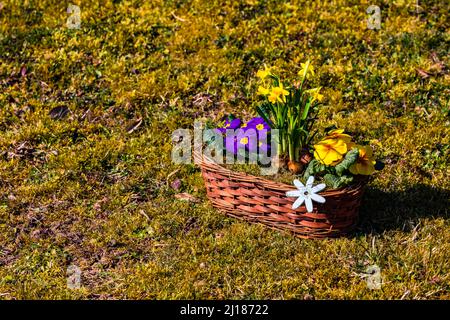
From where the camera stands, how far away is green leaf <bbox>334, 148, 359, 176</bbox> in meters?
4.52

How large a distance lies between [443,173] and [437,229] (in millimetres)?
758

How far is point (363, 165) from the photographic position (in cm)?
459

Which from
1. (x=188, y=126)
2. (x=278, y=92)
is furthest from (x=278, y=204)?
(x=188, y=126)

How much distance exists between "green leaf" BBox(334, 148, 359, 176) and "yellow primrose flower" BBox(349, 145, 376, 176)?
0.18 feet

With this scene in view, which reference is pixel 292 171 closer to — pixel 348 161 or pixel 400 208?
pixel 348 161

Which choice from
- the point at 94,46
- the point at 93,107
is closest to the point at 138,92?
the point at 93,107

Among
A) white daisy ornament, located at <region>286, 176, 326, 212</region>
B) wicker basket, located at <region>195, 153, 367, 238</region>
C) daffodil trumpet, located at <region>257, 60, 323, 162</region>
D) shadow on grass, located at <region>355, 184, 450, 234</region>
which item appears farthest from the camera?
shadow on grass, located at <region>355, 184, 450, 234</region>

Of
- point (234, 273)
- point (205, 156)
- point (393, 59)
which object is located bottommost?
point (234, 273)

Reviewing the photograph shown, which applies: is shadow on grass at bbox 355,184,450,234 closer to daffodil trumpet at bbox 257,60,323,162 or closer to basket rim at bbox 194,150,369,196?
basket rim at bbox 194,150,369,196

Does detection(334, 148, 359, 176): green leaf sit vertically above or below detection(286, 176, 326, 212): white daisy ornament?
above

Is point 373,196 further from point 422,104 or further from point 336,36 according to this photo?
point 336,36

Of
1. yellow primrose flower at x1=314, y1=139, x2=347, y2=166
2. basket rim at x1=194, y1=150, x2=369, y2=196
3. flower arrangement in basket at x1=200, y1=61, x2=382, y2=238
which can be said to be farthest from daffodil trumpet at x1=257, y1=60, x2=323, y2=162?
basket rim at x1=194, y1=150, x2=369, y2=196

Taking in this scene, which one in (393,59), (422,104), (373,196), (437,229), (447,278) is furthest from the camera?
(393,59)

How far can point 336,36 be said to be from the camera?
23.0 ft
